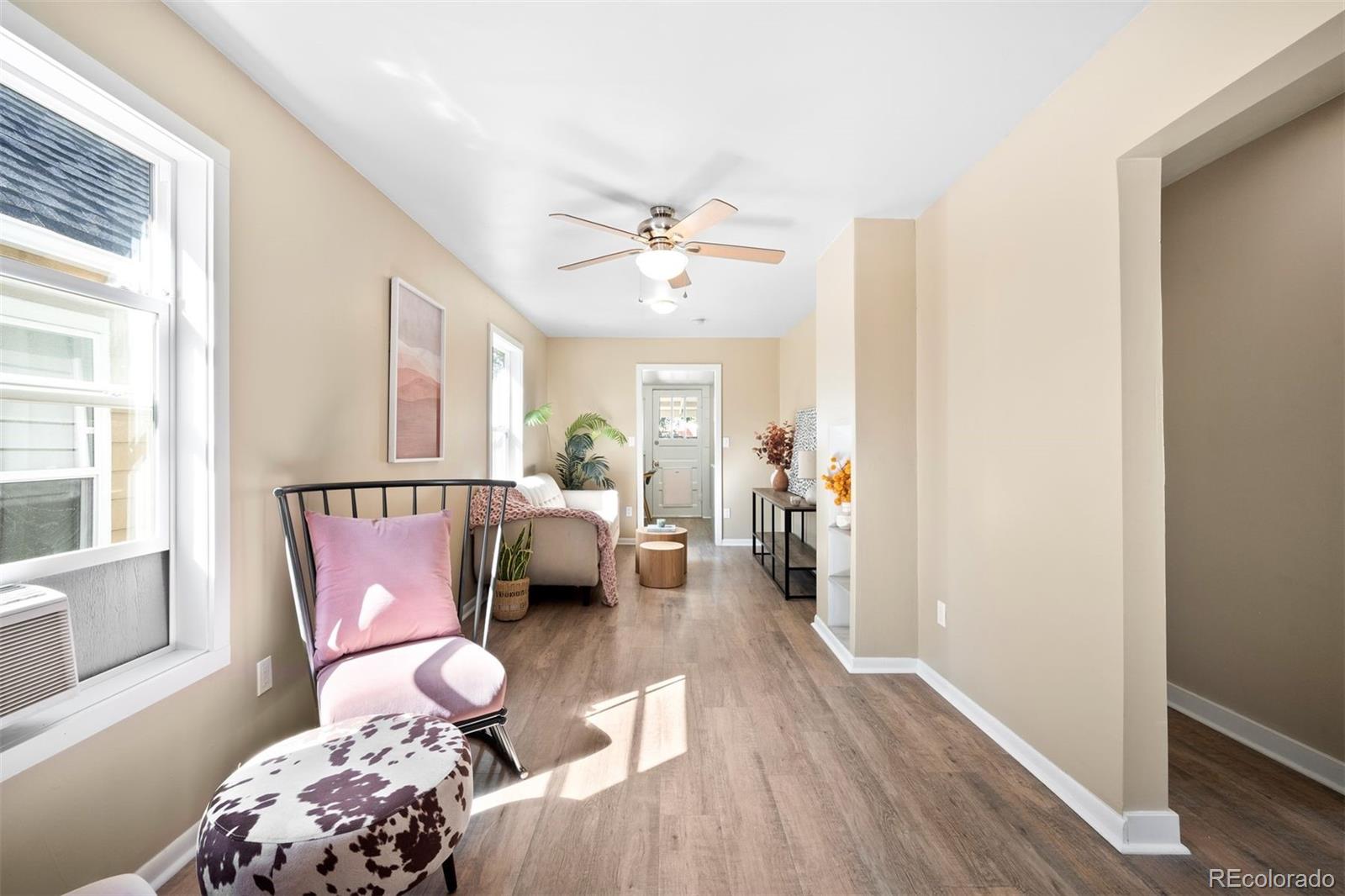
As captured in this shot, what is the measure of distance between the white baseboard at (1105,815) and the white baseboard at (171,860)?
2.68 meters

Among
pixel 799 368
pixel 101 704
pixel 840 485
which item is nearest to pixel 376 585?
pixel 101 704

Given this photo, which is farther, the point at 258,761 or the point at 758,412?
the point at 758,412

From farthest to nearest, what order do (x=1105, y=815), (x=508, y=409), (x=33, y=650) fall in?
(x=508, y=409), (x=1105, y=815), (x=33, y=650)

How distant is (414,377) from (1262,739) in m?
4.11

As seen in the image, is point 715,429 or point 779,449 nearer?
point 779,449

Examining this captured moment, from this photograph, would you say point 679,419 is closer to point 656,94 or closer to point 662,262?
point 662,262

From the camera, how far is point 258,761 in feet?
4.52

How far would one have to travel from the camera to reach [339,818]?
3.81 feet

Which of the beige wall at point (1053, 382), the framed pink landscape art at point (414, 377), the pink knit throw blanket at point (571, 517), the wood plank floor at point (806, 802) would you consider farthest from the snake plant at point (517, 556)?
the beige wall at point (1053, 382)

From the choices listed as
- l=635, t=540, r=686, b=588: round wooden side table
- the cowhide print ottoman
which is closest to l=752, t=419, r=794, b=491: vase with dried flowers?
l=635, t=540, r=686, b=588: round wooden side table

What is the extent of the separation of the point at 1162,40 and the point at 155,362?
3058mm

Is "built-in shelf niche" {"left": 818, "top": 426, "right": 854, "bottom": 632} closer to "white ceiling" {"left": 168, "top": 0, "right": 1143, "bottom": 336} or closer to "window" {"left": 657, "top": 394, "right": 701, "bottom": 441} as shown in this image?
"white ceiling" {"left": 168, "top": 0, "right": 1143, "bottom": 336}

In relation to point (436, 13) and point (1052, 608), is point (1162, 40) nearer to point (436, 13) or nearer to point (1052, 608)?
point (1052, 608)

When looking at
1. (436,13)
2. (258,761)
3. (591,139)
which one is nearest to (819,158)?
(591,139)
